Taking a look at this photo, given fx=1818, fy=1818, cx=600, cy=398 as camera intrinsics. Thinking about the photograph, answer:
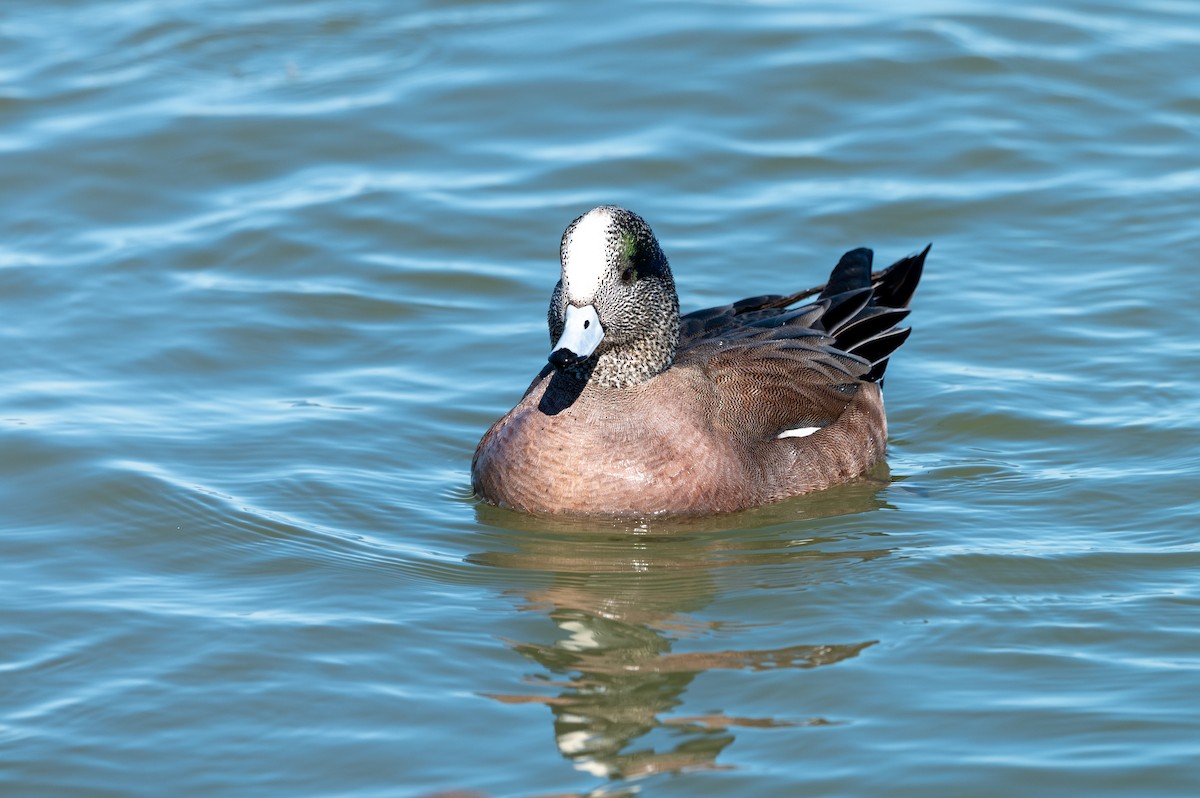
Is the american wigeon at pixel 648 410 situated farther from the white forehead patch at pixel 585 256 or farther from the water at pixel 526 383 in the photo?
the water at pixel 526 383

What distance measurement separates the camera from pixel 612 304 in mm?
7578

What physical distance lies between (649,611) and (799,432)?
1674 millimetres

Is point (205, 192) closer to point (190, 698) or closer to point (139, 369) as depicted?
point (139, 369)

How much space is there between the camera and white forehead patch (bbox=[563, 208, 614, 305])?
738cm

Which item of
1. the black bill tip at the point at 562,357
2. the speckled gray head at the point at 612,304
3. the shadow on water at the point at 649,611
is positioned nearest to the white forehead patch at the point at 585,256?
the speckled gray head at the point at 612,304

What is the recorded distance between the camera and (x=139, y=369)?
A: 31.8 ft

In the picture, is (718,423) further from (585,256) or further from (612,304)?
(585,256)

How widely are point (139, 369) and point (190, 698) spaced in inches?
147

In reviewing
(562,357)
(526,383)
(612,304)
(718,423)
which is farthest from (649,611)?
(526,383)

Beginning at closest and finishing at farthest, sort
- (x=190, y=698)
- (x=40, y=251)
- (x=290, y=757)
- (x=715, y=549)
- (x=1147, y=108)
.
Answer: (x=290, y=757) → (x=190, y=698) → (x=715, y=549) → (x=40, y=251) → (x=1147, y=108)

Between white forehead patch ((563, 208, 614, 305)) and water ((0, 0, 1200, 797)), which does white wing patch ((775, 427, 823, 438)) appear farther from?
white forehead patch ((563, 208, 614, 305))

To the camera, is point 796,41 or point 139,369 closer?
point 139,369

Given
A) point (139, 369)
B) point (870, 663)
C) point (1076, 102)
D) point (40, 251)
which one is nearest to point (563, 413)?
point (870, 663)

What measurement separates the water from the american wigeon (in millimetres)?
150
